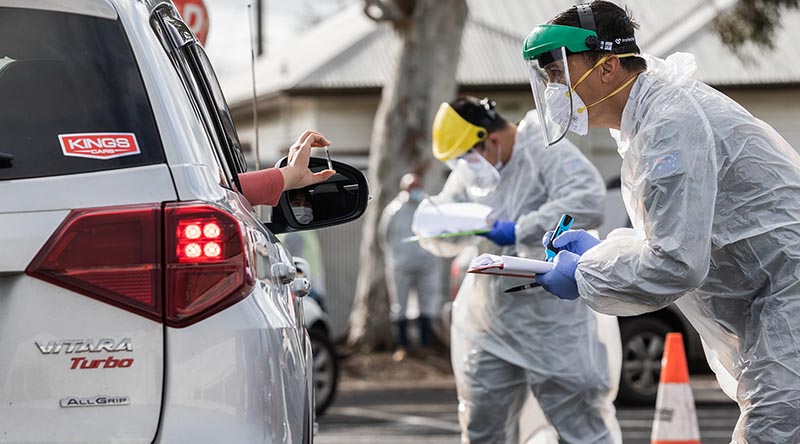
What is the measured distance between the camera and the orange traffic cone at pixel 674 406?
→ 22.4 feet

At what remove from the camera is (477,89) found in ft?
76.7

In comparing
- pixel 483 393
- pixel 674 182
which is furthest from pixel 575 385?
pixel 674 182

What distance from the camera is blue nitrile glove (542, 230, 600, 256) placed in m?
4.23

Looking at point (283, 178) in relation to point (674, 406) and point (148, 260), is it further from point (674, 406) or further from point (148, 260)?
point (674, 406)

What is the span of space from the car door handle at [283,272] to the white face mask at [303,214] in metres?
0.62

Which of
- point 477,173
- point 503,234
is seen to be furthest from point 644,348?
point 503,234

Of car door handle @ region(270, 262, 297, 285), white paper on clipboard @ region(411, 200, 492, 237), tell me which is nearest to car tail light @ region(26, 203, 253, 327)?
car door handle @ region(270, 262, 297, 285)

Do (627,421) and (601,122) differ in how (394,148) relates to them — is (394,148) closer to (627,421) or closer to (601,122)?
(627,421)

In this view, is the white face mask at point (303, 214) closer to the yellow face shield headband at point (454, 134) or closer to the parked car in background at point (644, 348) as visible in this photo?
the yellow face shield headband at point (454, 134)

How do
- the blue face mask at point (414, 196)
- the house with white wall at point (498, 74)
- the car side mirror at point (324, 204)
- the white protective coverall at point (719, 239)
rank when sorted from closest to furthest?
the white protective coverall at point (719, 239)
the car side mirror at point (324, 204)
the blue face mask at point (414, 196)
the house with white wall at point (498, 74)

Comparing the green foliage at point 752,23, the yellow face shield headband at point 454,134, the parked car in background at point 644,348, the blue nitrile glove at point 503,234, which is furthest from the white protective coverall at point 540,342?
the green foliage at point 752,23

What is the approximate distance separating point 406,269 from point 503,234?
955 cm

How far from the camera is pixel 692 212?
3721 millimetres

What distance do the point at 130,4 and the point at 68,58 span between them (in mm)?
190
